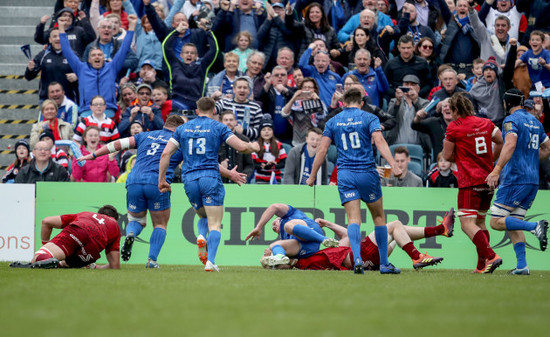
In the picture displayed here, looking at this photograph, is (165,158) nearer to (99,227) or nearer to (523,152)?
(99,227)

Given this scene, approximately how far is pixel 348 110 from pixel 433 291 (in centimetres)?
353

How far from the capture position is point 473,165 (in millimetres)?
11461

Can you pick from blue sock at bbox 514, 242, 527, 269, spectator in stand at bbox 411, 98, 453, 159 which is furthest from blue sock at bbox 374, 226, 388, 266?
spectator in stand at bbox 411, 98, 453, 159

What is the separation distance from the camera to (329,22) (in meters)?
18.7

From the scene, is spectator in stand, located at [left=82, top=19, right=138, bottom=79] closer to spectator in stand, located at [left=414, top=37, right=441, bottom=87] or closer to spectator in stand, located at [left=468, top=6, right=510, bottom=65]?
spectator in stand, located at [left=414, top=37, right=441, bottom=87]

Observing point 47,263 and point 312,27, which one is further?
point 312,27

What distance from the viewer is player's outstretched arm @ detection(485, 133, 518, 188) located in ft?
36.0

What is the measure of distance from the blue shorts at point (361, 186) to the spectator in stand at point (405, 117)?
557 centimetres

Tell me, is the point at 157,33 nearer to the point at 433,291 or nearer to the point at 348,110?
the point at 348,110

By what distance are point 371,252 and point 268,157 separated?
4.18 m

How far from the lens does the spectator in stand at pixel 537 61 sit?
1625 centimetres

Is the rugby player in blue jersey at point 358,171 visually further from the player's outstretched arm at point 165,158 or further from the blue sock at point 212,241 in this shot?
the player's outstretched arm at point 165,158

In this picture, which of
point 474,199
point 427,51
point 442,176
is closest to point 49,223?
point 474,199

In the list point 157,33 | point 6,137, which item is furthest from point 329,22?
point 6,137
